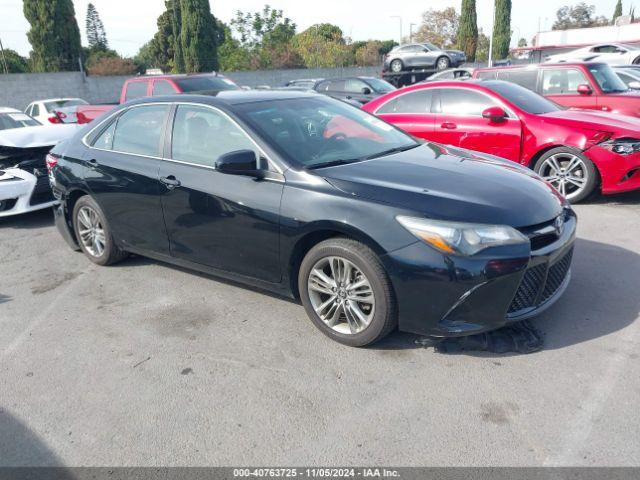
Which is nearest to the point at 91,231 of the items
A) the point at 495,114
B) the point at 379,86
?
the point at 495,114

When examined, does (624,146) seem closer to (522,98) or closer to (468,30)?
(522,98)

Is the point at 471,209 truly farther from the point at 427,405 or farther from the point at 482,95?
the point at 482,95

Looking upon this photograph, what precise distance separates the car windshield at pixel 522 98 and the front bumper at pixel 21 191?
588 centimetres

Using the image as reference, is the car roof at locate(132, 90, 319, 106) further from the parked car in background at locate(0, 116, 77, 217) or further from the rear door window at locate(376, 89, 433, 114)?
the rear door window at locate(376, 89, 433, 114)

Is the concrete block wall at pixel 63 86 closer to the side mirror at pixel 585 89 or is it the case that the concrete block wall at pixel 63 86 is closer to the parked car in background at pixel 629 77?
the parked car in background at pixel 629 77

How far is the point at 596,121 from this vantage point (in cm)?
649

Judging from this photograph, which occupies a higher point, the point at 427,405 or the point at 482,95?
the point at 482,95

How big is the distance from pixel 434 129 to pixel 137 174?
447cm

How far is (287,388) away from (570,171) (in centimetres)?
491

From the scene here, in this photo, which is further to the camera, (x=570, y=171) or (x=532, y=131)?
(x=532, y=131)

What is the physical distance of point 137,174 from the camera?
4.52 meters

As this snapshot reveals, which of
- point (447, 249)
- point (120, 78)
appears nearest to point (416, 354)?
point (447, 249)

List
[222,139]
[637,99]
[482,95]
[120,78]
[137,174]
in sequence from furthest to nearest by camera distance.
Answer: [120,78] → [637,99] → [482,95] → [137,174] → [222,139]

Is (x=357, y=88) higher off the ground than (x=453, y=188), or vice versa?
(x=453, y=188)
